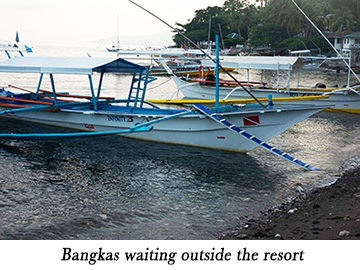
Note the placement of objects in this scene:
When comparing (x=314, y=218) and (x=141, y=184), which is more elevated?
(x=314, y=218)

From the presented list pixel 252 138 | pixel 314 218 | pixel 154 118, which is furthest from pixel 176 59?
pixel 314 218

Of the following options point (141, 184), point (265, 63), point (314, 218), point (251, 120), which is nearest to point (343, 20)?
point (265, 63)

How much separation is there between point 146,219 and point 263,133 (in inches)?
244

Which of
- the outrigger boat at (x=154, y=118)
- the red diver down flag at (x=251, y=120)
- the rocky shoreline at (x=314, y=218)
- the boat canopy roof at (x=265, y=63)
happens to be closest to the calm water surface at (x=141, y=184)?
the outrigger boat at (x=154, y=118)

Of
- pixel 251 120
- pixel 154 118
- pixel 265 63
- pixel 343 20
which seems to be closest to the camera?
pixel 251 120

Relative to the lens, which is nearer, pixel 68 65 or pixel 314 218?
pixel 314 218

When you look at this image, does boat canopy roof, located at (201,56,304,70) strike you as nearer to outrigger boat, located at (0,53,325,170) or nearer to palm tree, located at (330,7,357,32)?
outrigger boat, located at (0,53,325,170)

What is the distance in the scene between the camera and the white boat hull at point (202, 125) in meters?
13.8

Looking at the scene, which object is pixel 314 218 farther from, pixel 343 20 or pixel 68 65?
pixel 343 20

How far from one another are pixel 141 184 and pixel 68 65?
19.4ft

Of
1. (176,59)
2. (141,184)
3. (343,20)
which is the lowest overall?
(141,184)

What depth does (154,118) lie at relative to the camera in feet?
48.3

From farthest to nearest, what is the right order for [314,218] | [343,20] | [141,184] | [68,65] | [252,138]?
[343,20]
[68,65]
[252,138]
[141,184]
[314,218]

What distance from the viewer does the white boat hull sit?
13.8 m
